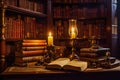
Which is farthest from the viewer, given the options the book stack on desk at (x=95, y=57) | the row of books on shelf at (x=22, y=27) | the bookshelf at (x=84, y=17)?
the bookshelf at (x=84, y=17)

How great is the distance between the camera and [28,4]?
225cm

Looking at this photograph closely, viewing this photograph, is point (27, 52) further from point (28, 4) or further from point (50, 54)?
point (28, 4)

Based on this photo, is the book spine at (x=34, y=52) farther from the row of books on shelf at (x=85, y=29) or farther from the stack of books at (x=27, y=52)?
the row of books on shelf at (x=85, y=29)

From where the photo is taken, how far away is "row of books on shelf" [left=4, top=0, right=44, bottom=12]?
6.60ft

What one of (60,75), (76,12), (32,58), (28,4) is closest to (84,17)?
(76,12)

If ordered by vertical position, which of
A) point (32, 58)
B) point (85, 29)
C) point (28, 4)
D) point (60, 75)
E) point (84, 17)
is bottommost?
point (60, 75)

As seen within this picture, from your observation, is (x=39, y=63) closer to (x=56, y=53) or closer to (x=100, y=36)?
(x=56, y=53)

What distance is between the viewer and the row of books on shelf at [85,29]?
257cm

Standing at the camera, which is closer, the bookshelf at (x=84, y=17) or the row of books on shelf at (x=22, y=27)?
the row of books on shelf at (x=22, y=27)

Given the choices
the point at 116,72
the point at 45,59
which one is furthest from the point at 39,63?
the point at 116,72

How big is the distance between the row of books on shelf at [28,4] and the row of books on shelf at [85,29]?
1.22 ft

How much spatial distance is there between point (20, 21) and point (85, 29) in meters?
0.98

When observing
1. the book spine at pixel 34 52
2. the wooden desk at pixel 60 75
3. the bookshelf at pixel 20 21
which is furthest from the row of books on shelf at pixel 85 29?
the wooden desk at pixel 60 75

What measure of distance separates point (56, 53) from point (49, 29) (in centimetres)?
51
